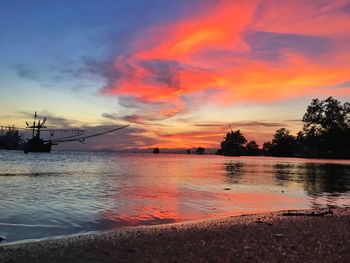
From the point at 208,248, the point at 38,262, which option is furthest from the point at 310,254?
the point at 38,262

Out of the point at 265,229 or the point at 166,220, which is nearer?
the point at 265,229

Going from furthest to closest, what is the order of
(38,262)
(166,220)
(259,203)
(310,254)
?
(259,203) < (166,220) < (310,254) < (38,262)

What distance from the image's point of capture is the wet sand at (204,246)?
9445 mm

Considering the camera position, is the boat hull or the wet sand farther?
the boat hull

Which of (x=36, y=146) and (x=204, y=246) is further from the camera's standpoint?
(x=36, y=146)

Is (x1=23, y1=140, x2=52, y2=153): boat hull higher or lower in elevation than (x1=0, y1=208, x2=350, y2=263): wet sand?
higher

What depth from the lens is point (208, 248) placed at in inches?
414

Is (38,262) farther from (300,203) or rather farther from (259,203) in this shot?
(300,203)

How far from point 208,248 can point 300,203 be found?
16617mm

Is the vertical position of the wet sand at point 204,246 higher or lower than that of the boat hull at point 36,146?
lower

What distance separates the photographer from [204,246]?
10781 millimetres

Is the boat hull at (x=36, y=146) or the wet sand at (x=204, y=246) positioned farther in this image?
the boat hull at (x=36, y=146)

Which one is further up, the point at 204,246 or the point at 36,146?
the point at 36,146

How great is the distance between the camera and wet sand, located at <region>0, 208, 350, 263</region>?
9.45 m
